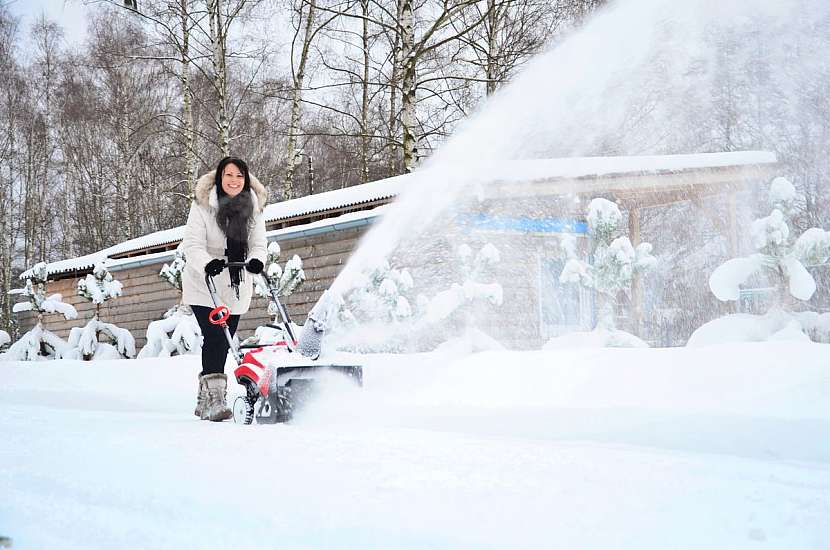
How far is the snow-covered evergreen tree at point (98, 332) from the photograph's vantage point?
1380cm

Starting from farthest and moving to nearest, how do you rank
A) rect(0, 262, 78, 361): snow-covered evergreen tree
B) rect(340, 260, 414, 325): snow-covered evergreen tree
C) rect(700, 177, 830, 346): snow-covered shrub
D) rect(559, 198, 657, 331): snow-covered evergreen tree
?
1. rect(0, 262, 78, 361): snow-covered evergreen tree
2. rect(340, 260, 414, 325): snow-covered evergreen tree
3. rect(559, 198, 657, 331): snow-covered evergreen tree
4. rect(700, 177, 830, 346): snow-covered shrub

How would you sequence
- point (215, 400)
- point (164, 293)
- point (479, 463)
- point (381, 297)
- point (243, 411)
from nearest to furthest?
point (479, 463), point (243, 411), point (215, 400), point (381, 297), point (164, 293)

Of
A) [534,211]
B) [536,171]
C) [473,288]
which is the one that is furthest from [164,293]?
[473,288]

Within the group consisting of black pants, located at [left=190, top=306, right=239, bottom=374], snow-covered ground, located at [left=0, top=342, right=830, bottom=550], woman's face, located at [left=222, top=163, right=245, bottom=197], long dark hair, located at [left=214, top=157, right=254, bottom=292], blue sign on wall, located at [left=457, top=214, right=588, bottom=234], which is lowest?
snow-covered ground, located at [left=0, top=342, right=830, bottom=550]

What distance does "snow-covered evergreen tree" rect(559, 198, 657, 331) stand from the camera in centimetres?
683

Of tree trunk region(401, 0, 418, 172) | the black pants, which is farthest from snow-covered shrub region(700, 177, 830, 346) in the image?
tree trunk region(401, 0, 418, 172)

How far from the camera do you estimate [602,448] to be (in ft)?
9.86

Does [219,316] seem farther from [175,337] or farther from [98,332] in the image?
[98,332]

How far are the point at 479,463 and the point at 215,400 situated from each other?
2537mm

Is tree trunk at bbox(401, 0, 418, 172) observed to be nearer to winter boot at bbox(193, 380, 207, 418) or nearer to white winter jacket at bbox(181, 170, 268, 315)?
white winter jacket at bbox(181, 170, 268, 315)

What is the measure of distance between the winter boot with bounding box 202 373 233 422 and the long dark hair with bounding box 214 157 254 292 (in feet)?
2.01

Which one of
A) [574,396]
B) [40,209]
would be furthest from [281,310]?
[40,209]

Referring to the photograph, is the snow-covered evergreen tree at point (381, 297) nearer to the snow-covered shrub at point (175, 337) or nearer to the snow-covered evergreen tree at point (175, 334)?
the snow-covered shrub at point (175, 337)

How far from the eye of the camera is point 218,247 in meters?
4.84
